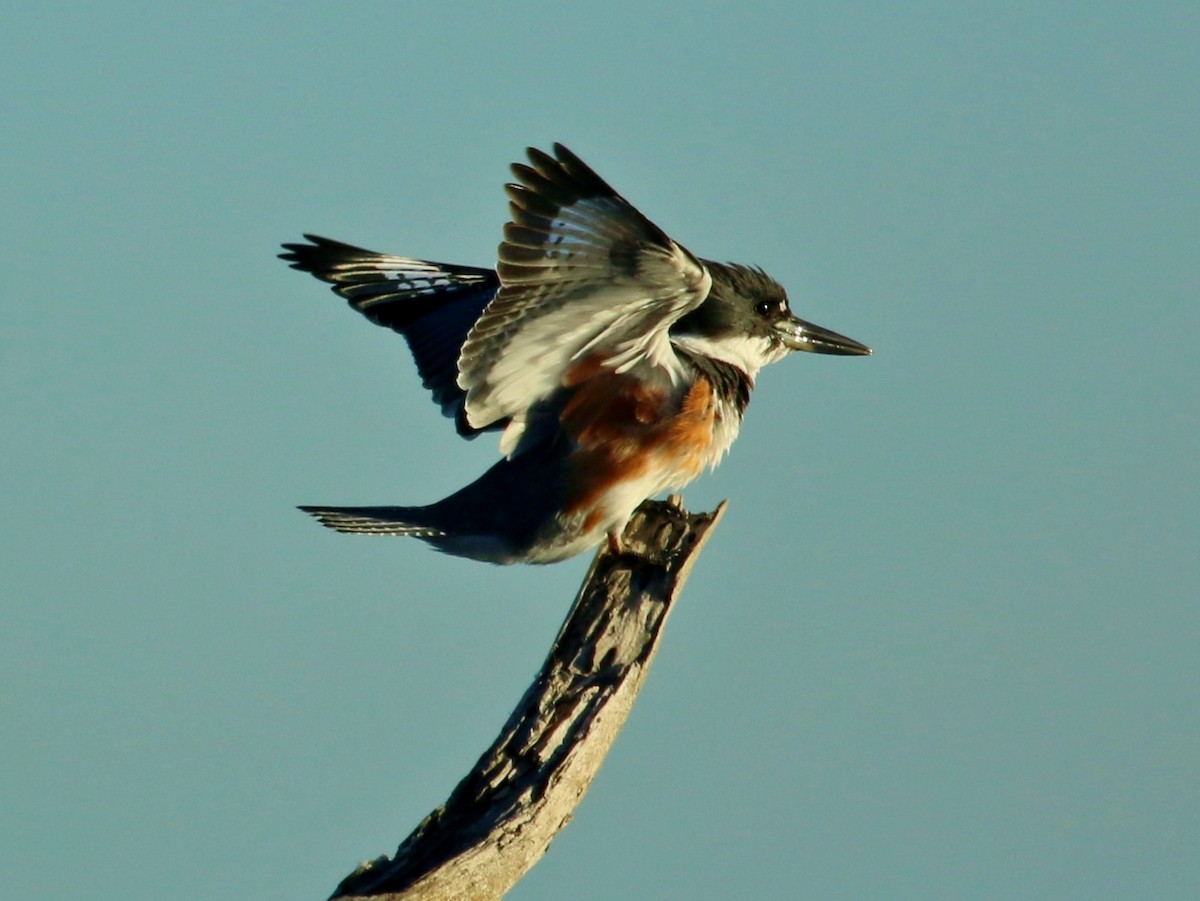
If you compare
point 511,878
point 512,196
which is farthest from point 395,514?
point 511,878

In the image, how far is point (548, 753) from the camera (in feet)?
19.5

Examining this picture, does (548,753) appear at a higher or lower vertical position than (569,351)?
lower

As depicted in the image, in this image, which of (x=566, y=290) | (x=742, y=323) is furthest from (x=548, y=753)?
(x=742, y=323)

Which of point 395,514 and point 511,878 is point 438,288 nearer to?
point 395,514

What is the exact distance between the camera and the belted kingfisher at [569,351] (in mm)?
6461

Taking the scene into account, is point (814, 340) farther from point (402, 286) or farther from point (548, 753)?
point (548, 753)

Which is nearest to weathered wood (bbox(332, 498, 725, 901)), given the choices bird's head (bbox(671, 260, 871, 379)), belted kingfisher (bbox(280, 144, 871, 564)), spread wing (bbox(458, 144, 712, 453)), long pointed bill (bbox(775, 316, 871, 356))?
belted kingfisher (bbox(280, 144, 871, 564))

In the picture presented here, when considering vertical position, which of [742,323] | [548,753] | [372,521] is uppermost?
[742,323]

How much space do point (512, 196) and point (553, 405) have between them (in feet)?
4.70

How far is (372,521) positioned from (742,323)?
2.24 meters

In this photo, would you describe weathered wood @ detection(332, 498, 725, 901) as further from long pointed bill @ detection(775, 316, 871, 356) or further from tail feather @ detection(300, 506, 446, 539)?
long pointed bill @ detection(775, 316, 871, 356)

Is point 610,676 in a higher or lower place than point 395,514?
lower

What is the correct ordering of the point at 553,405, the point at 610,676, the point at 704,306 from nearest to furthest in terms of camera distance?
the point at 610,676 < the point at 553,405 < the point at 704,306

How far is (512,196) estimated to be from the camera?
6.36 metres
